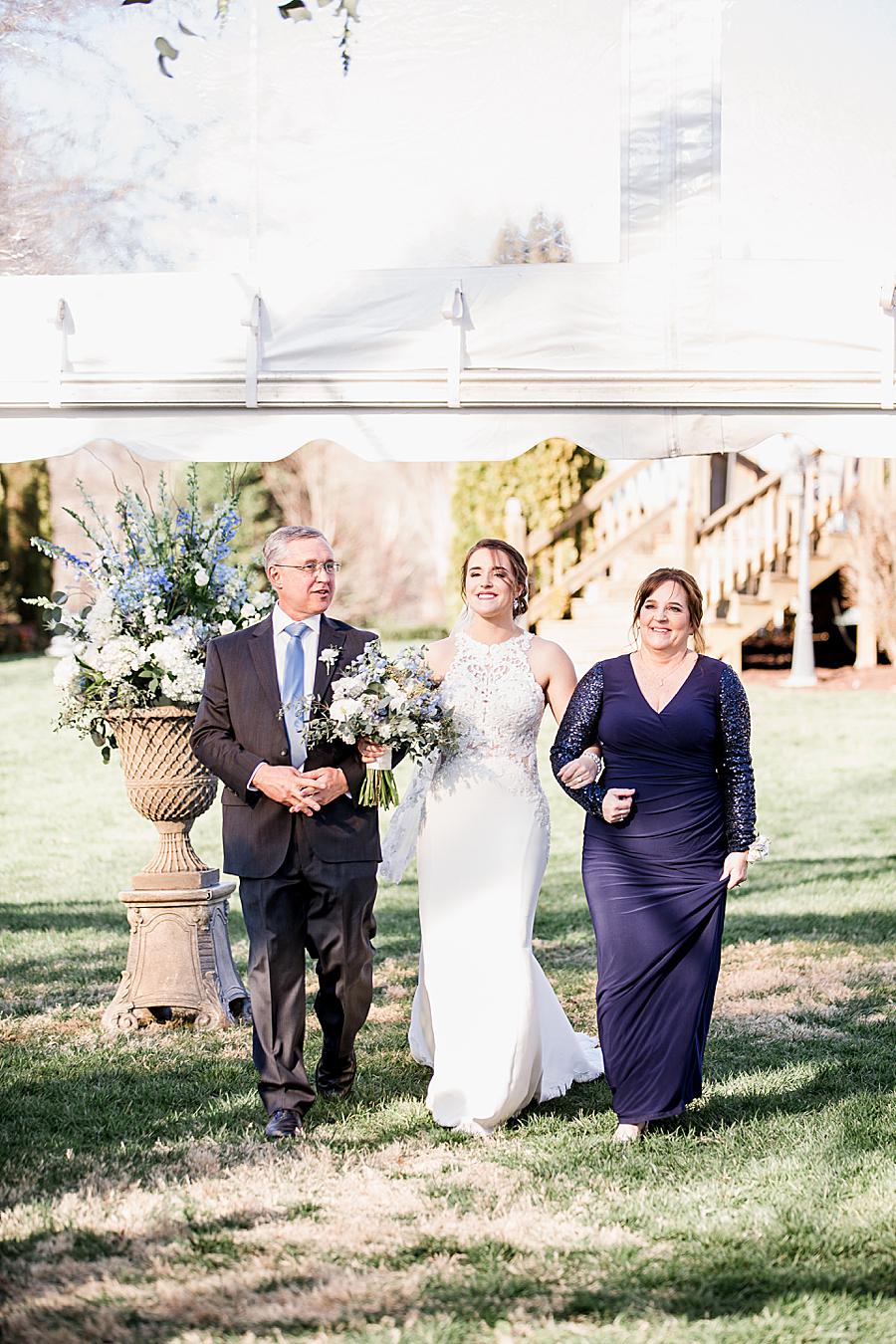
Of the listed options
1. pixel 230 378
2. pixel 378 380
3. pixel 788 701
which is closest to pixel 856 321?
pixel 378 380

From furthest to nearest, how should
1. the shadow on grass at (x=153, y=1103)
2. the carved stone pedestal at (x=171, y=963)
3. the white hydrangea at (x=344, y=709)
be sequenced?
1. the carved stone pedestal at (x=171, y=963)
2. the white hydrangea at (x=344, y=709)
3. the shadow on grass at (x=153, y=1103)

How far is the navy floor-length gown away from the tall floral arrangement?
1838 millimetres

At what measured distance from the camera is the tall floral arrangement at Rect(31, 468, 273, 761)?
6680 mm

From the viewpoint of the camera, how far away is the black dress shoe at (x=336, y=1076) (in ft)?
19.2

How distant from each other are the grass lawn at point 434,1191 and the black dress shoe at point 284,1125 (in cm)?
7

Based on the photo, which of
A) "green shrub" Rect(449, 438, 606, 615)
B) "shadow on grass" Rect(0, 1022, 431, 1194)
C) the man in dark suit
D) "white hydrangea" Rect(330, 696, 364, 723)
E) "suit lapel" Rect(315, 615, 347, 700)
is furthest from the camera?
"green shrub" Rect(449, 438, 606, 615)

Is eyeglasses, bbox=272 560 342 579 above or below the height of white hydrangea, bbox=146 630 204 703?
above

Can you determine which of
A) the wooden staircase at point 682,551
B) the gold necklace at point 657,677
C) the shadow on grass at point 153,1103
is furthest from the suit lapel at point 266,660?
the wooden staircase at point 682,551

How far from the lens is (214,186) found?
237 inches

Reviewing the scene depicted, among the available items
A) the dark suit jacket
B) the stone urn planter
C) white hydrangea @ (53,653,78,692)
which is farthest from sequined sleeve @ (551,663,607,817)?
white hydrangea @ (53,653,78,692)

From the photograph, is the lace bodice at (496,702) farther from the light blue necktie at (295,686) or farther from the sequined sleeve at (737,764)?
the sequined sleeve at (737,764)

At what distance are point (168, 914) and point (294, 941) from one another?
158cm

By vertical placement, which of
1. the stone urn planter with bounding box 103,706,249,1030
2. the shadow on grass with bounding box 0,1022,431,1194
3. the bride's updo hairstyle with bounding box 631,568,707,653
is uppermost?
the bride's updo hairstyle with bounding box 631,568,707,653

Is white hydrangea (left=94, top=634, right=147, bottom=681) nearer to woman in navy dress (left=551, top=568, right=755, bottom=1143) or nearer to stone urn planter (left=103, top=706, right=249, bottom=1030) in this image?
stone urn planter (left=103, top=706, right=249, bottom=1030)
